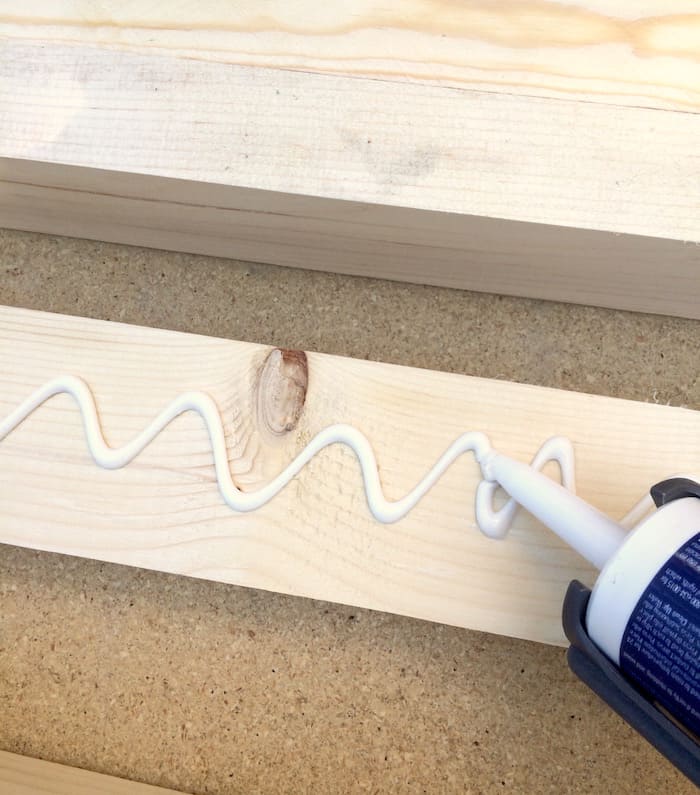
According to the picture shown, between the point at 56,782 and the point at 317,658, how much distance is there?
24 centimetres

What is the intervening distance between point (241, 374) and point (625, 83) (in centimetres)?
36

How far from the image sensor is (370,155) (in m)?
0.54

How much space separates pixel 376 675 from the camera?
2.09 ft

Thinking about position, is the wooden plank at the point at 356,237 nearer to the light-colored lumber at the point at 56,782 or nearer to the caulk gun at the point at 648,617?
the caulk gun at the point at 648,617

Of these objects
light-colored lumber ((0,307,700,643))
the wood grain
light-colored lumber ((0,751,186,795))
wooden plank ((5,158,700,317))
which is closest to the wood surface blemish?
light-colored lumber ((0,307,700,643))

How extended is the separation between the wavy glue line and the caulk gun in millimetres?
62

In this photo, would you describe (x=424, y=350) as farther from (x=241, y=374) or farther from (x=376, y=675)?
→ (x=376, y=675)

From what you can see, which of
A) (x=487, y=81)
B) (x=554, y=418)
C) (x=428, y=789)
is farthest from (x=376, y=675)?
(x=487, y=81)

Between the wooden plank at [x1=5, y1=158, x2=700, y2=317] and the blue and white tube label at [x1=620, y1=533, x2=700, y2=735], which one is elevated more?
the wooden plank at [x1=5, y1=158, x2=700, y2=317]

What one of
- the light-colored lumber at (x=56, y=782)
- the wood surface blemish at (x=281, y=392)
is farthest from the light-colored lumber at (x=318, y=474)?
the light-colored lumber at (x=56, y=782)

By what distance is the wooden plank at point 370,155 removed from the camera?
1.73 feet

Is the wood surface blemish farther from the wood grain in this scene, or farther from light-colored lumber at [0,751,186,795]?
light-colored lumber at [0,751,186,795]

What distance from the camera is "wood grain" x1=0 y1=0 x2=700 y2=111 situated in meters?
0.54

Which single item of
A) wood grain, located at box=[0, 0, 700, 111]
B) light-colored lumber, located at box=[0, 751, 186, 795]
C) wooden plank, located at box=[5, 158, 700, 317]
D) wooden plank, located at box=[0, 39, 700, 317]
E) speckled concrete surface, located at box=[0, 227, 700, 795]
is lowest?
light-colored lumber, located at box=[0, 751, 186, 795]
